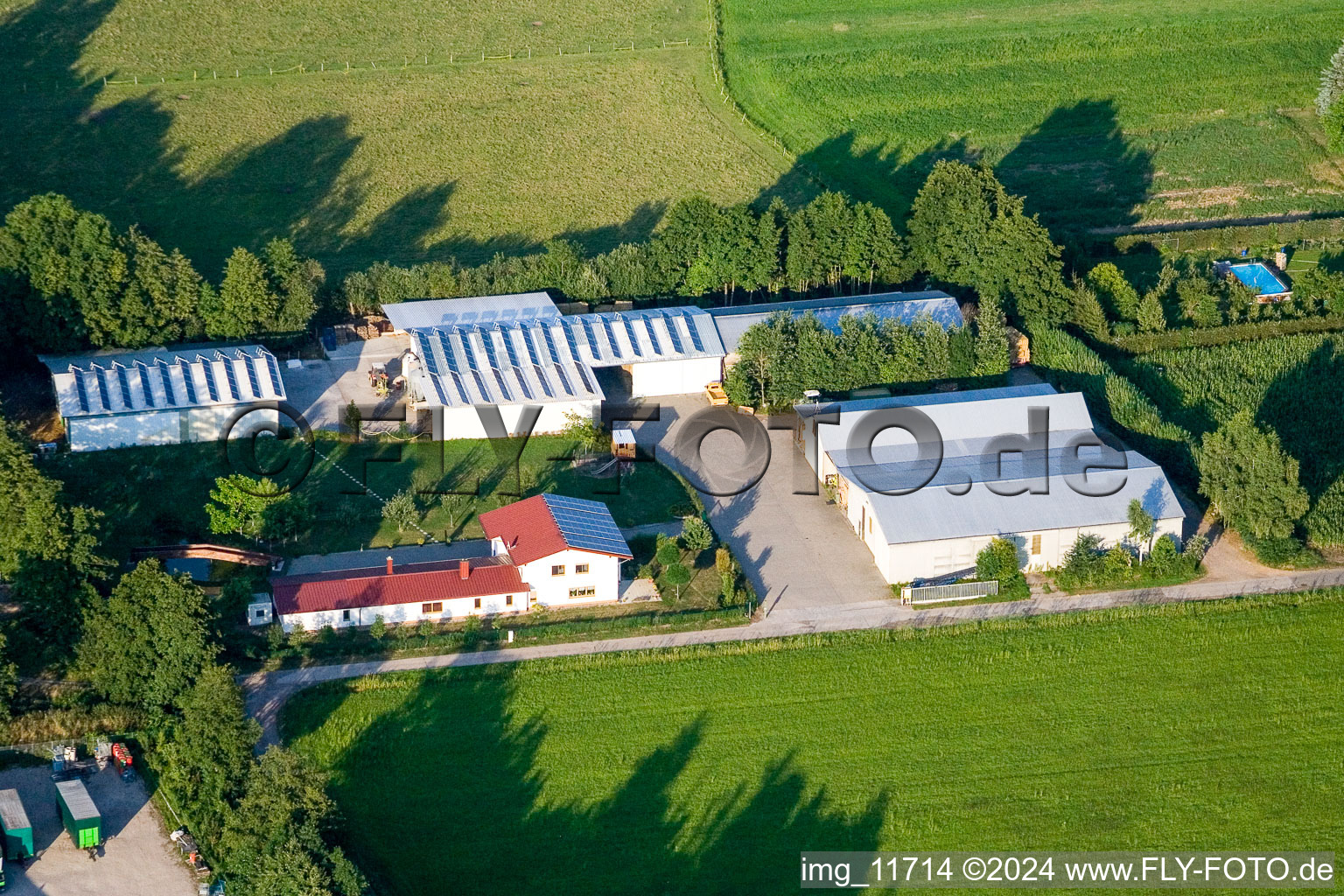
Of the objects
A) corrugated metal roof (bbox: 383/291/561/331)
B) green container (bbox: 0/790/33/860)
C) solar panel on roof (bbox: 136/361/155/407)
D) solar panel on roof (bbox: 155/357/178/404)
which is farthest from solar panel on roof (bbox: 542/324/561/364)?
green container (bbox: 0/790/33/860)

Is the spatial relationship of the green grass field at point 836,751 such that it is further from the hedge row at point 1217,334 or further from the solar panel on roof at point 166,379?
the solar panel on roof at point 166,379

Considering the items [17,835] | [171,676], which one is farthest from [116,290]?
[17,835]

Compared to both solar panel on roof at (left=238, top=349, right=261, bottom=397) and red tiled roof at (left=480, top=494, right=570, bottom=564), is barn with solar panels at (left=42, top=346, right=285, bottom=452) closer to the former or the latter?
solar panel on roof at (left=238, top=349, right=261, bottom=397)

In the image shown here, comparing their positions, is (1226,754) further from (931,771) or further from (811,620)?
(811,620)

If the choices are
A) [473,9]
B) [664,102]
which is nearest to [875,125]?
[664,102]

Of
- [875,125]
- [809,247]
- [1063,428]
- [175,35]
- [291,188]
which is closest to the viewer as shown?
[1063,428]

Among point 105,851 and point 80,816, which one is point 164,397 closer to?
point 80,816
